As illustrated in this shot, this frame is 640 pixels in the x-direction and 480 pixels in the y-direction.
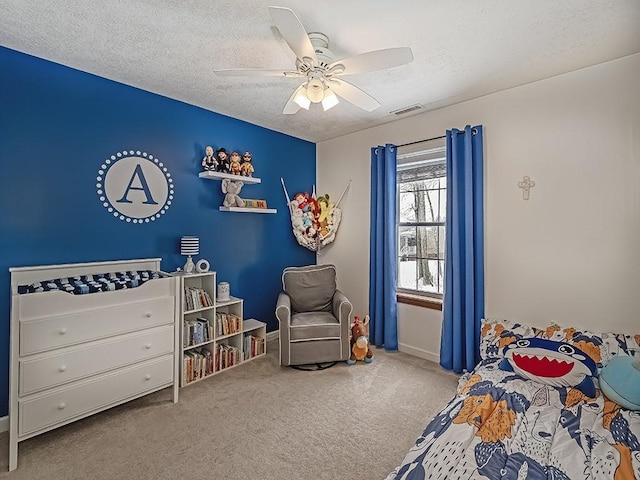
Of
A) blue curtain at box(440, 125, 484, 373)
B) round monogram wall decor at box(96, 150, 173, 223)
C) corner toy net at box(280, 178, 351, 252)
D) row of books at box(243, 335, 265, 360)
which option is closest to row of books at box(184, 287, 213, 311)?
row of books at box(243, 335, 265, 360)

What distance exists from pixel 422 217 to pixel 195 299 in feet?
8.00

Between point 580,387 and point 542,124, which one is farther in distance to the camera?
point 542,124

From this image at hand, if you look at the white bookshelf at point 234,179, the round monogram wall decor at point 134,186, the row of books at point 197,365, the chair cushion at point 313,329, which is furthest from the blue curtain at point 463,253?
the round monogram wall decor at point 134,186

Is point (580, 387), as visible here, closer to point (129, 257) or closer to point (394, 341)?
point (394, 341)

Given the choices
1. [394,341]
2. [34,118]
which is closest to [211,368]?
[394,341]

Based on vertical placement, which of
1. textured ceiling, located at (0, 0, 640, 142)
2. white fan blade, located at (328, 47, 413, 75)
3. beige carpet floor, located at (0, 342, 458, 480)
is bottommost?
beige carpet floor, located at (0, 342, 458, 480)

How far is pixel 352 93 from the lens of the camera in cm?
206

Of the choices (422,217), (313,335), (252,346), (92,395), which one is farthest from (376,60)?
(252,346)

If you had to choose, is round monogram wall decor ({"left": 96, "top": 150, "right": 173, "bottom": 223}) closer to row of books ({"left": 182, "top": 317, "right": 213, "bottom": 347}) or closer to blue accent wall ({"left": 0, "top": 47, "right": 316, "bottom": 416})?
blue accent wall ({"left": 0, "top": 47, "right": 316, "bottom": 416})

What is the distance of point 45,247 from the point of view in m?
2.24

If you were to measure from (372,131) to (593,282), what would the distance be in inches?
98.6

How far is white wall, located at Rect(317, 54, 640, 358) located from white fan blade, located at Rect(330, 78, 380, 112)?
74 cm

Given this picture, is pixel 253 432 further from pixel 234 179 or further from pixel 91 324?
pixel 234 179

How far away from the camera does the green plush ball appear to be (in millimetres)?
1680
